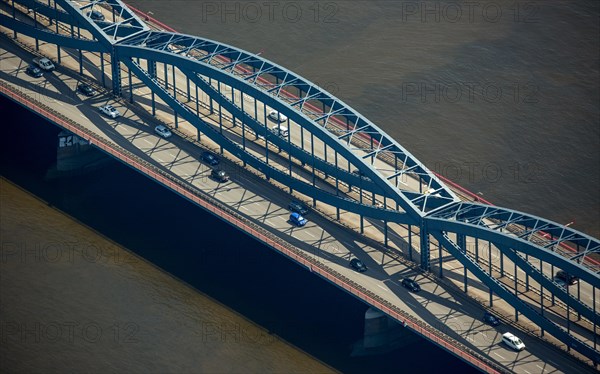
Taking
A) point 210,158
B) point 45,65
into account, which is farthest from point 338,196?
point 45,65

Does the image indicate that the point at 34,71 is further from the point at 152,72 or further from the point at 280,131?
the point at 280,131

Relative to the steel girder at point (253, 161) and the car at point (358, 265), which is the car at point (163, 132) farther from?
the car at point (358, 265)

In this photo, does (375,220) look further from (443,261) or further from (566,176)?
(566,176)

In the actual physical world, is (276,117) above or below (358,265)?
above

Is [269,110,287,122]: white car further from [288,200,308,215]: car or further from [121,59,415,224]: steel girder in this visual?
[288,200,308,215]: car

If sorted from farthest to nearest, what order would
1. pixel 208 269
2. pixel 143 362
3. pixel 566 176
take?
pixel 566 176, pixel 208 269, pixel 143 362

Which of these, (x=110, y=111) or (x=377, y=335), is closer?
(x=377, y=335)

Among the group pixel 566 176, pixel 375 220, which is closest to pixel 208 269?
pixel 375 220
